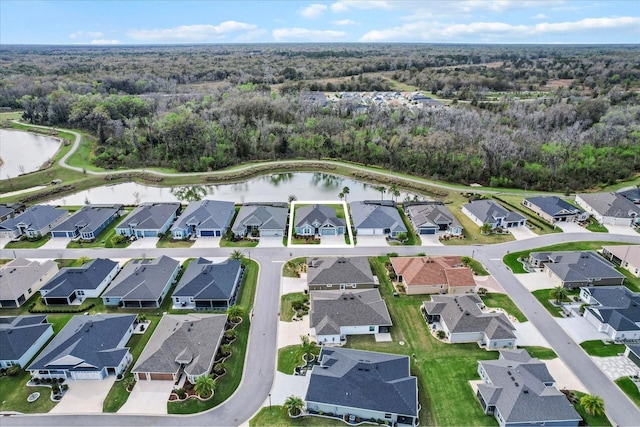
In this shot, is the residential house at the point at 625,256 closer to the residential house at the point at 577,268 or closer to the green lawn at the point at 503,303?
the residential house at the point at 577,268

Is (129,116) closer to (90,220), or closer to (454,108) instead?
(90,220)

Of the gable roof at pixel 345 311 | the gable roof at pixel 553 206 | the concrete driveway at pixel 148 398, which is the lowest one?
the concrete driveway at pixel 148 398

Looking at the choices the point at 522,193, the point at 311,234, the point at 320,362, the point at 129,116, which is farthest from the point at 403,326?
the point at 129,116

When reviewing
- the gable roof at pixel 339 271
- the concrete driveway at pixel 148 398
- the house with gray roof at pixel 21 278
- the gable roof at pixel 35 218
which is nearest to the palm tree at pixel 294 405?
the concrete driveway at pixel 148 398

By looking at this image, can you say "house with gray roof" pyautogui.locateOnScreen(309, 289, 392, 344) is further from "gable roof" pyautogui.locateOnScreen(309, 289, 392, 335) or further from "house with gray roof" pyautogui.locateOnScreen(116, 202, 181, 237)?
"house with gray roof" pyautogui.locateOnScreen(116, 202, 181, 237)

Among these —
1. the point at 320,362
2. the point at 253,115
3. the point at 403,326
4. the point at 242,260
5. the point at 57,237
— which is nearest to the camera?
the point at 320,362

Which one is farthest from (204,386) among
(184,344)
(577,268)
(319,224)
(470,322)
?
(577,268)

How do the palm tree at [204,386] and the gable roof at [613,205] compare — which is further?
the gable roof at [613,205]
